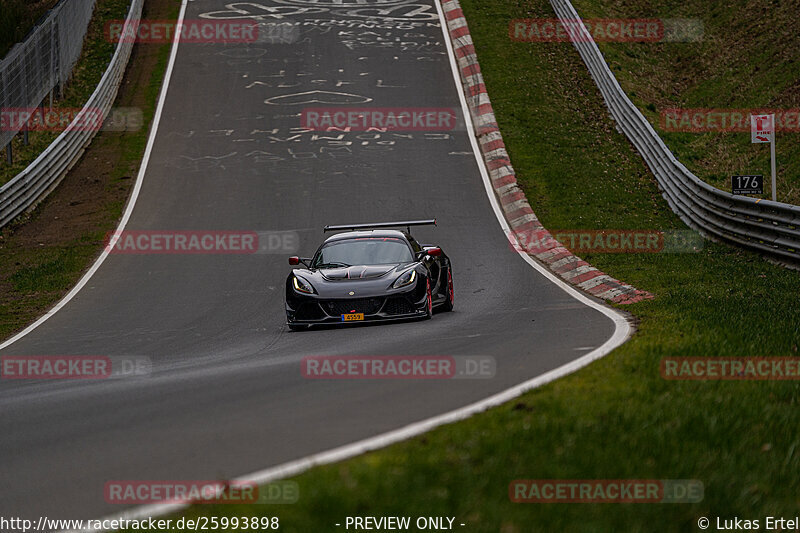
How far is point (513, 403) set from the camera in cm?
686

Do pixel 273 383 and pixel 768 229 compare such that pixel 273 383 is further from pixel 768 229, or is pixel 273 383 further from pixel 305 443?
pixel 768 229

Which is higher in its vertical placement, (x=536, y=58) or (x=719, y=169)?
(x=536, y=58)

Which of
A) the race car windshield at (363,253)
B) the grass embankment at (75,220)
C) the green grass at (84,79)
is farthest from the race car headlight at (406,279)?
the green grass at (84,79)

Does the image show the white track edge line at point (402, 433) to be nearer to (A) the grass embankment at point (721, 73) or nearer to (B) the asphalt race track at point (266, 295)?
(B) the asphalt race track at point (266, 295)

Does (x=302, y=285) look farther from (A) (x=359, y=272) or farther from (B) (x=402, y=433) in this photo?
(B) (x=402, y=433)

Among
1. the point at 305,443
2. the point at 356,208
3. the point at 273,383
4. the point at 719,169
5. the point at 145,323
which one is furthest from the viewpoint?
the point at 719,169

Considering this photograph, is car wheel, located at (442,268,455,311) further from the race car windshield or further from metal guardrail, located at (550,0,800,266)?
metal guardrail, located at (550,0,800,266)

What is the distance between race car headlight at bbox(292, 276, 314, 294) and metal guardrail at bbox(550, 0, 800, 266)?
856 centimetres

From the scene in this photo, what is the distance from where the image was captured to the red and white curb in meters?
16.1

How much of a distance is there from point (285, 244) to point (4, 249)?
6.53m

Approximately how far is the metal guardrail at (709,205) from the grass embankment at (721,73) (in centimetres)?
126

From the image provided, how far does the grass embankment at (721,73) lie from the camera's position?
85.8 feet

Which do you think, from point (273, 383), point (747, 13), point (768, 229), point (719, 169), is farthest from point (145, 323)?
point (747, 13)

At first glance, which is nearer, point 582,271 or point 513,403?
point 513,403
